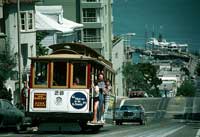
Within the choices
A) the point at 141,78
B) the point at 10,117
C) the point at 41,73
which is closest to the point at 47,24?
the point at 141,78

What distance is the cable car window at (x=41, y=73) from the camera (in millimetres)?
26375

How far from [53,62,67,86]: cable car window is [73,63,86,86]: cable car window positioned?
34 centimetres

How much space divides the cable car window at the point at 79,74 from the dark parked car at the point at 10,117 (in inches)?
139

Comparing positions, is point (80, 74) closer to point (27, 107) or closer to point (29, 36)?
point (27, 107)

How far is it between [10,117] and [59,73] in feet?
11.6

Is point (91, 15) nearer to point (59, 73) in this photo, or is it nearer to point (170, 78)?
point (59, 73)

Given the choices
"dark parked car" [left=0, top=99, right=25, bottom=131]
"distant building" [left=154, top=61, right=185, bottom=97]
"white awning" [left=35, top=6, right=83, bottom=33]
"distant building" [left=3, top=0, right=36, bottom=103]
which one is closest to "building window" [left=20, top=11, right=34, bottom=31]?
"distant building" [left=3, top=0, right=36, bottom=103]

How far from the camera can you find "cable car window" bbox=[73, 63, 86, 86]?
2620 centimetres

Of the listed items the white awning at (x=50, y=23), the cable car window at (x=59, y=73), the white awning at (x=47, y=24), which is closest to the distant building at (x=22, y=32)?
the white awning at (x=47, y=24)

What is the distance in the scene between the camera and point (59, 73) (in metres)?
26.5

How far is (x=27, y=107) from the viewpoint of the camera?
26.1m

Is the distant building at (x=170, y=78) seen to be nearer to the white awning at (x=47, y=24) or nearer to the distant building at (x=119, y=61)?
the distant building at (x=119, y=61)

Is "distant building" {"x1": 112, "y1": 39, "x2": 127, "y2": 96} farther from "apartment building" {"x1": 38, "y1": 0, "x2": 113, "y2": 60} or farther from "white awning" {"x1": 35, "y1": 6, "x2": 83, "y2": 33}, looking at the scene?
"white awning" {"x1": 35, "y1": 6, "x2": 83, "y2": 33}

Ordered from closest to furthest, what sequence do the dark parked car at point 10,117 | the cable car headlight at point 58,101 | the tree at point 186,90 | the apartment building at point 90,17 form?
the cable car headlight at point 58,101
the dark parked car at point 10,117
the apartment building at point 90,17
the tree at point 186,90
